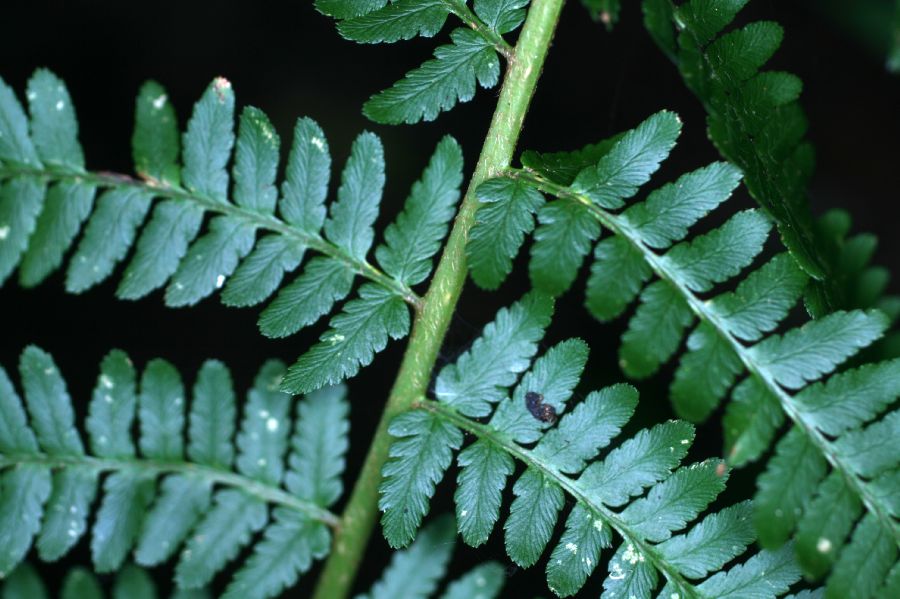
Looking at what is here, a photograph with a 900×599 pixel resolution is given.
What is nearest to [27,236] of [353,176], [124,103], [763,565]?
[353,176]

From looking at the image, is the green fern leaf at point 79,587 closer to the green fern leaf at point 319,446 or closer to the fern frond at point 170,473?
the fern frond at point 170,473

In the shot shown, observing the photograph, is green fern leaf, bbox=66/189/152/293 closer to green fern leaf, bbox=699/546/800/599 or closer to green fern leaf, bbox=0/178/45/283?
green fern leaf, bbox=0/178/45/283

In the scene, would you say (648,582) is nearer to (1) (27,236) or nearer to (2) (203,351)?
(1) (27,236)

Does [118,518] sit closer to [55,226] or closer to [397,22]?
[55,226]

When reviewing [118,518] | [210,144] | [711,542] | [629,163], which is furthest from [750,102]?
[118,518]

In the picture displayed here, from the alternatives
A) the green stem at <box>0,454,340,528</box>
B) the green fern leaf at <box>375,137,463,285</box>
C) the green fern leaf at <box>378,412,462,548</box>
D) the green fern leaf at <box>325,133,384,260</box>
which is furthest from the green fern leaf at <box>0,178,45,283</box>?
the green fern leaf at <box>378,412,462,548</box>
